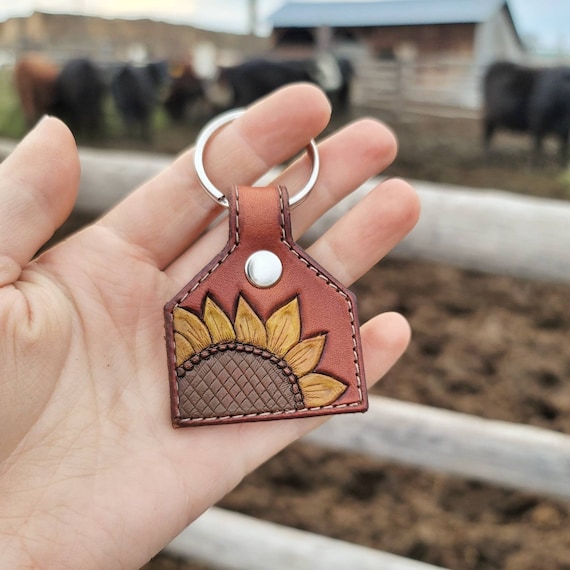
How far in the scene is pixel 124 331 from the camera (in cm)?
100

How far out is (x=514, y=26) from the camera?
4.94 m

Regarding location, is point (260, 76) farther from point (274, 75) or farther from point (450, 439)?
point (450, 439)

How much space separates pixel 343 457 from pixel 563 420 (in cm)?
77

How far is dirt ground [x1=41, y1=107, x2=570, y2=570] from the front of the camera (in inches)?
66.9

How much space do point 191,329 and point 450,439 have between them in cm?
67

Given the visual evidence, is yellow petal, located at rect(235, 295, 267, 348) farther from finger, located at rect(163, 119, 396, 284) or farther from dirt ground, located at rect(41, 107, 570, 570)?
dirt ground, located at rect(41, 107, 570, 570)

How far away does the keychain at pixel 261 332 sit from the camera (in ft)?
3.09

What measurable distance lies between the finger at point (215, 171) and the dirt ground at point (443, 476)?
1.03 metres

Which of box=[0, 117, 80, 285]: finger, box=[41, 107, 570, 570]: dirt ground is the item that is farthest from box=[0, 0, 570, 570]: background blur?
box=[0, 117, 80, 285]: finger

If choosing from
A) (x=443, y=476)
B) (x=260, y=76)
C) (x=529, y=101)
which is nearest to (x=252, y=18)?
(x=260, y=76)

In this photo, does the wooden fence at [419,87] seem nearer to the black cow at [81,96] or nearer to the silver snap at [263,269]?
the black cow at [81,96]

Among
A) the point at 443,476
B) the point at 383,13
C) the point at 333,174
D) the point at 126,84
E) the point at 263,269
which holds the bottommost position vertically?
the point at 443,476

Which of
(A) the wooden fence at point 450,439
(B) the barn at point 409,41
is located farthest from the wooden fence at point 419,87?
(A) the wooden fence at point 450,439

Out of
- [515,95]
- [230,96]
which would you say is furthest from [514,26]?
[230,96]
